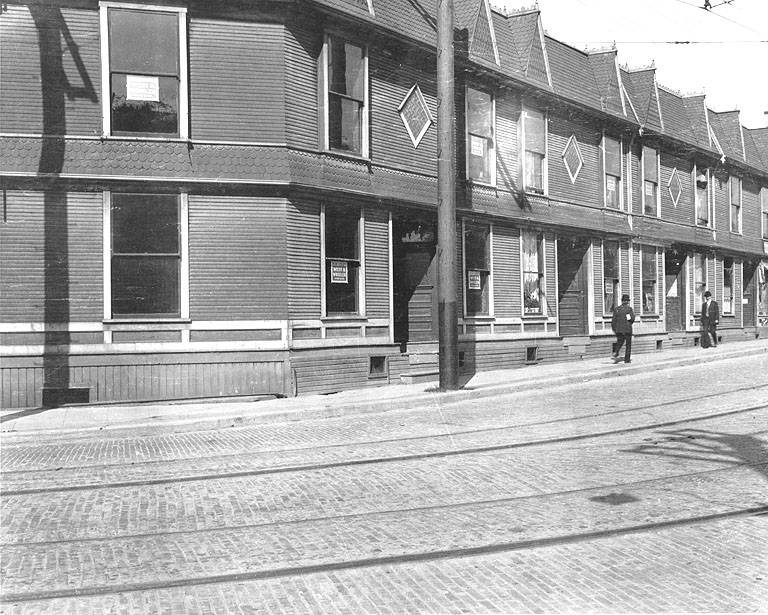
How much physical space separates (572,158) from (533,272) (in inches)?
164

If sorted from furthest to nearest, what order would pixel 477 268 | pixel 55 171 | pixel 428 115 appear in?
pixel 477 268
pixel 428 115
pixel 55 171

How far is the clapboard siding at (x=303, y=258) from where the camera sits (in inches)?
596

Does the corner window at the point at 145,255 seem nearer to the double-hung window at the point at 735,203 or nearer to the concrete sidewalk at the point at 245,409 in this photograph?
the concrete sidewalk at the point at 245,409

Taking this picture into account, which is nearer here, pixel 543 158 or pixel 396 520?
pixel 396 520

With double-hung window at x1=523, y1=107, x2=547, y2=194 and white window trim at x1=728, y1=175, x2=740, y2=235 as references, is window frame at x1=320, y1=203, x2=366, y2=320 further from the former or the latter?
white window trim at x1=728, y1=175, x2=740, y2=235

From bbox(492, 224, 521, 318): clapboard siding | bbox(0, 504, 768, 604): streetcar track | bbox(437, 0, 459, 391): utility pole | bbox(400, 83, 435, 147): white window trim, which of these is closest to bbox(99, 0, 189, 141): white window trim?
bbox(437, 0, 459, 391): utility pole

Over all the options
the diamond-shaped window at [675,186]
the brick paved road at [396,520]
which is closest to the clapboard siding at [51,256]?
the brick paved road at [396,520]

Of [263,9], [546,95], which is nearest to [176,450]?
[263,9]

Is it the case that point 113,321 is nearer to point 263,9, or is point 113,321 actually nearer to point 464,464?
point 263,9

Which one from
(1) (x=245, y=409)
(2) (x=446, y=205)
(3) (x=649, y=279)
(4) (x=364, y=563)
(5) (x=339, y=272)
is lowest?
(4) (x=364, y=563)

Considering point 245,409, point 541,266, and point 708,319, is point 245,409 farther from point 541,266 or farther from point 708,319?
point 708,319

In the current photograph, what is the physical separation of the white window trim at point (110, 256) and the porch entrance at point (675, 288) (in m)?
20.1

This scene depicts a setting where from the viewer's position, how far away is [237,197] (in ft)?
48.6

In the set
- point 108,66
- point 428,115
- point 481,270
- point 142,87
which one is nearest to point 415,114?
point 428,115
